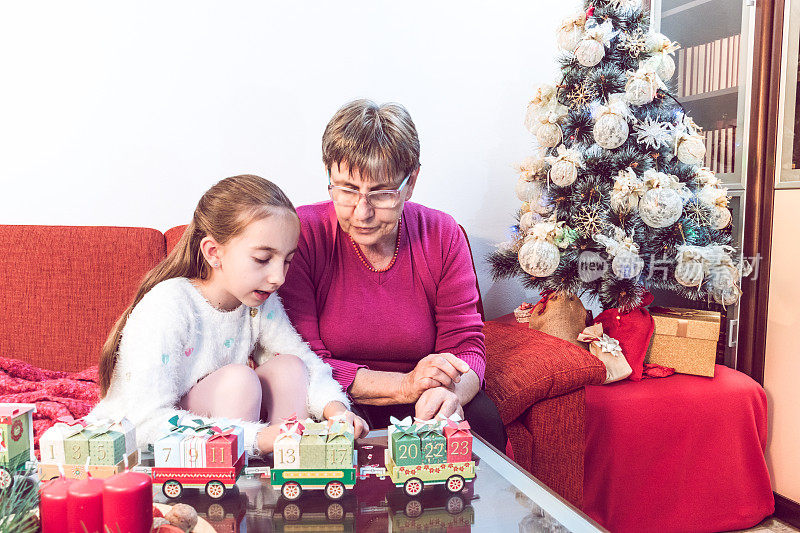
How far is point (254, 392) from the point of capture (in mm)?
1155

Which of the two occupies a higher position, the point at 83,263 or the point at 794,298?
the point at 83,263

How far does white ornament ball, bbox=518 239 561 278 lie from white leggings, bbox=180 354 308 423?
93 cm

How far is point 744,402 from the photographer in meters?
2.00

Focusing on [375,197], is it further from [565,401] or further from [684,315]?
[684,315]

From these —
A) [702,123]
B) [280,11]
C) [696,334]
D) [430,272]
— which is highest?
[280,11]

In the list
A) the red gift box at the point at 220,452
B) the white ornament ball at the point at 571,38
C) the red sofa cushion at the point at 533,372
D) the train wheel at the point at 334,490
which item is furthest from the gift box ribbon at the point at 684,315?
the red gift box at the point at 220,452

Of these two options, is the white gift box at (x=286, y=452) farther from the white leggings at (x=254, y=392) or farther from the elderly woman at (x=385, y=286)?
the elderly woman at (x=385, y=286)

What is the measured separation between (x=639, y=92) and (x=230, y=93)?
133 cm

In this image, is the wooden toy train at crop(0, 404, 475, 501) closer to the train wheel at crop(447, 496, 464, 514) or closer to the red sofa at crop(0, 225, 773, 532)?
the train wheel at crop(447, 496, 464, 514)

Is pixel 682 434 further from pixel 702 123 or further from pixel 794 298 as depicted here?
pixel 702 123

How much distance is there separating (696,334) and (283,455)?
159 cm

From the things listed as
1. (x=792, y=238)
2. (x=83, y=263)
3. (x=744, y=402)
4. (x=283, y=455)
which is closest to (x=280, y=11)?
(x=83, y=263)

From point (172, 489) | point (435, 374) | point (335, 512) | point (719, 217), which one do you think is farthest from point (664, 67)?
point (172, 489)

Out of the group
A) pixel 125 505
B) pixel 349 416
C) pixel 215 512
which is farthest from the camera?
pixel 349 416
